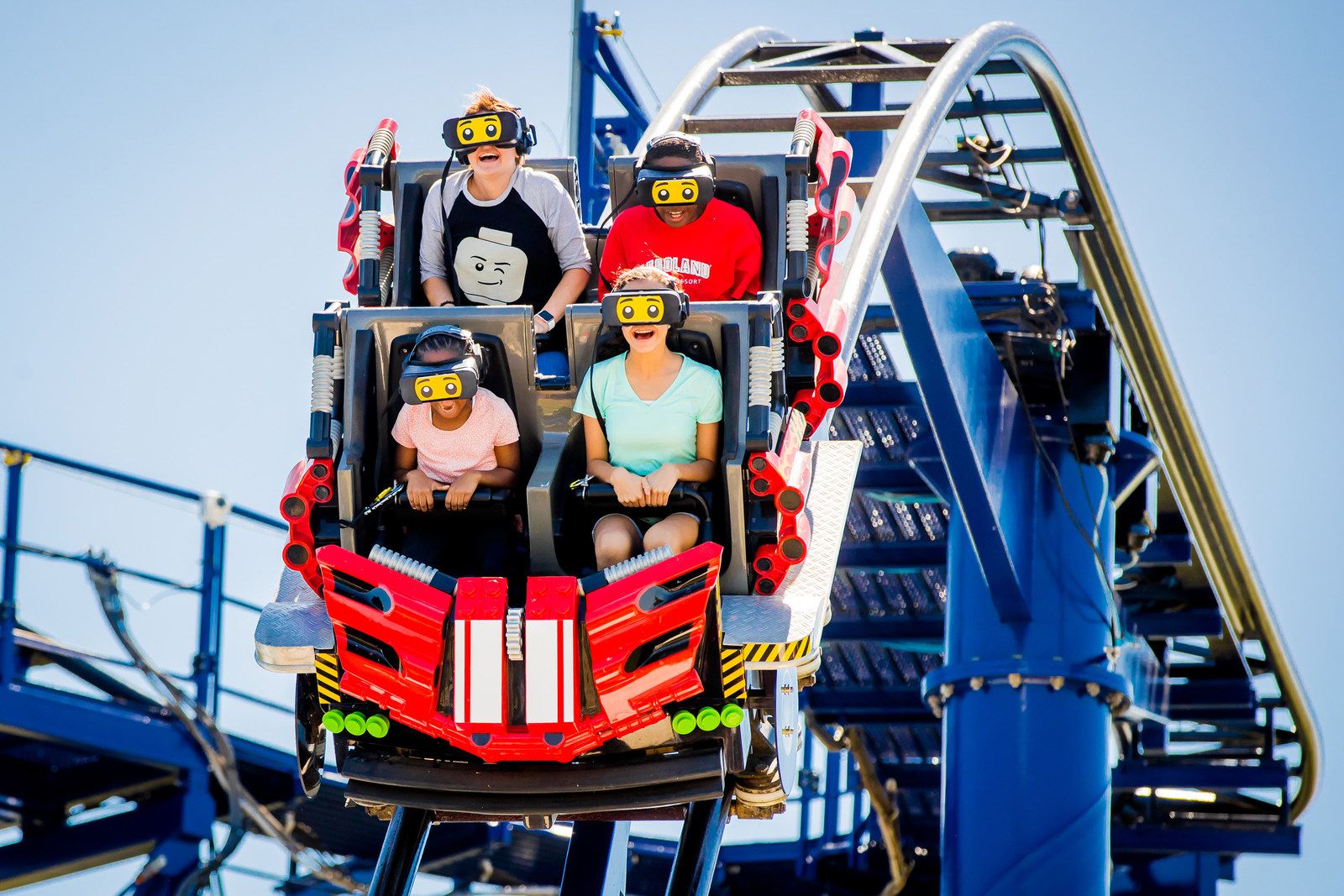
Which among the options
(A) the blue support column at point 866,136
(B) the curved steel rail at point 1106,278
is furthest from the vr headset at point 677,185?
(A) the blue support column at point 866,136

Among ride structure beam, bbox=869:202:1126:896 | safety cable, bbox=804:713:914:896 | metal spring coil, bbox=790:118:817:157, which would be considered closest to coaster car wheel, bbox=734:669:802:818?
metal spring coil, bbox=790:118:817:157

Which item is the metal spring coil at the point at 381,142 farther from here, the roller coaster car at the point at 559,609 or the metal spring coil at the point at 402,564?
the metal spring coil at the point at 402,564

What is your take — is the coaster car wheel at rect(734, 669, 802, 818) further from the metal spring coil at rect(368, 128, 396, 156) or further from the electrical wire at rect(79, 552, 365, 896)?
the electrical wire at rect(79, 552, 365, 896)

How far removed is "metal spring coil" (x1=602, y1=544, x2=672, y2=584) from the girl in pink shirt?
17.4 inches

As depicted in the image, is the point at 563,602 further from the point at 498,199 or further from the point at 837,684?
the point at 837,684

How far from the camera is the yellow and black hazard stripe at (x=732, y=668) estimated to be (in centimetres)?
554

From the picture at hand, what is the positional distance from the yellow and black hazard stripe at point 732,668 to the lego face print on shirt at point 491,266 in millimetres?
1580

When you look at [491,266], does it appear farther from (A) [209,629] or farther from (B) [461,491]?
(A) [209,629]

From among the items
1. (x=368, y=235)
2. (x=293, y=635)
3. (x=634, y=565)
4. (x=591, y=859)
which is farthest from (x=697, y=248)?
(x=591, y=859)

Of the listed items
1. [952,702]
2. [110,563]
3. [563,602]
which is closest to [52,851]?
[110,563]

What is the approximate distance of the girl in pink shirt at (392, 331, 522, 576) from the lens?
5742 millimetres

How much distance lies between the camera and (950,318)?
9.20m

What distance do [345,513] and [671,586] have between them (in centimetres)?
99

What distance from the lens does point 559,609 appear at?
531cm
